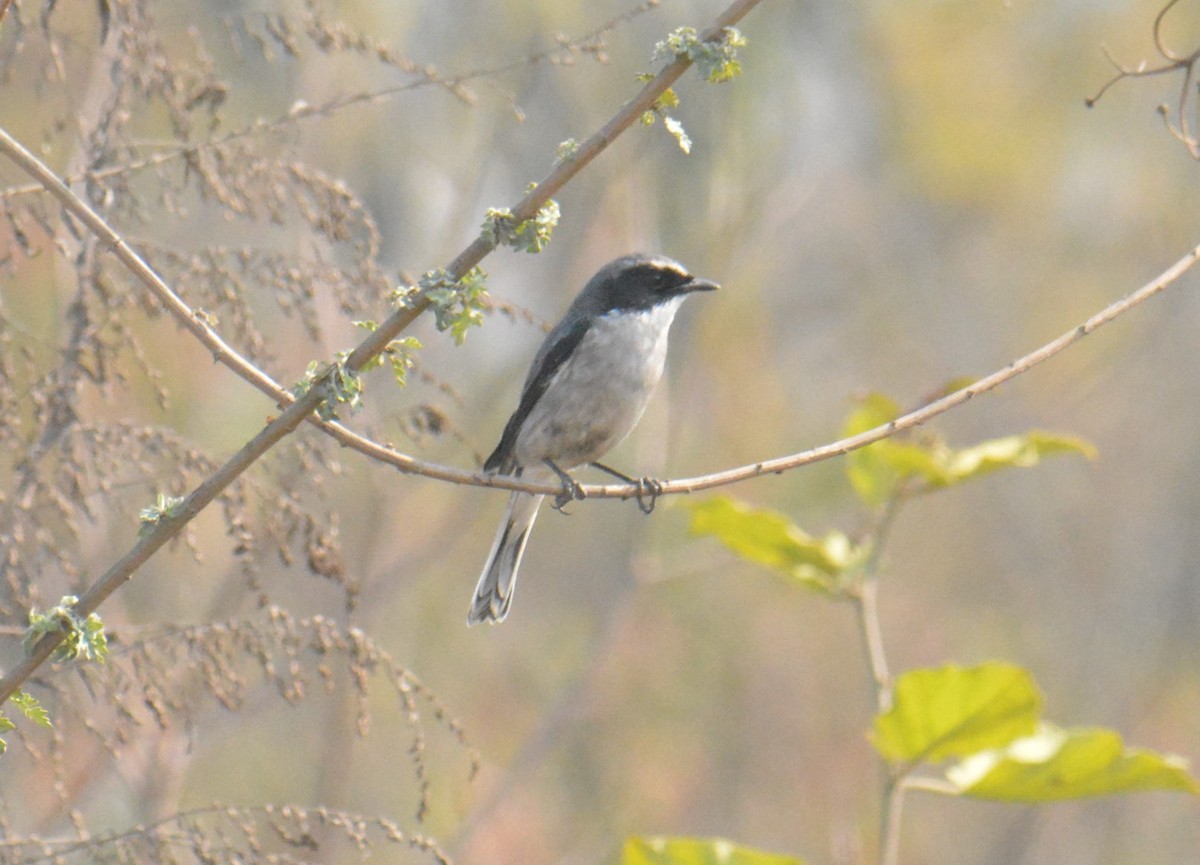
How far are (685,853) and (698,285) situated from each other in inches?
93.3

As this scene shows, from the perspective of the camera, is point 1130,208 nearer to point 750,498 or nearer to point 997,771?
point 750,498

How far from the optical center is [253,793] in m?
11.3

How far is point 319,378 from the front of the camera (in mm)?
2303

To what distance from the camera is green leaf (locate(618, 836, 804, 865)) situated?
3.07 m

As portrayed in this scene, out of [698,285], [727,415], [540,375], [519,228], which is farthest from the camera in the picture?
[727,415]

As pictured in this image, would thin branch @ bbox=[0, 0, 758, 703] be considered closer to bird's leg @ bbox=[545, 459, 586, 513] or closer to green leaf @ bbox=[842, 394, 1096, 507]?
green leaf @ bbox=[842, 394, 1096, 507]

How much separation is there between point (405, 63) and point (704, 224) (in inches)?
165

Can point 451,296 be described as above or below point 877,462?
below

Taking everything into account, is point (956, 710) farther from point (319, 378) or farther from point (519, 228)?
point (319, 378)

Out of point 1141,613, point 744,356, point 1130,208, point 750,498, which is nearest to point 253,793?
point 750,498

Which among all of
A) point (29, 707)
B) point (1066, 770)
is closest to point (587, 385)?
point (1066, 770)

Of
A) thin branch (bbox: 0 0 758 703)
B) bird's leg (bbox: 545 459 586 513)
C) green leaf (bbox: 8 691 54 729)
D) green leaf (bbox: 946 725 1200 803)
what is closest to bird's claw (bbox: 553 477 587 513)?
bird's leg (bbox: 545 459 586 513)

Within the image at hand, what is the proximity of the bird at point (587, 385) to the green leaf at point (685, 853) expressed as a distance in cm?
160

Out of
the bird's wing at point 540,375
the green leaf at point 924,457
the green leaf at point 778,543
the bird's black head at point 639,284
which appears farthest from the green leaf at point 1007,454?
the bird's wing at point 540,375
